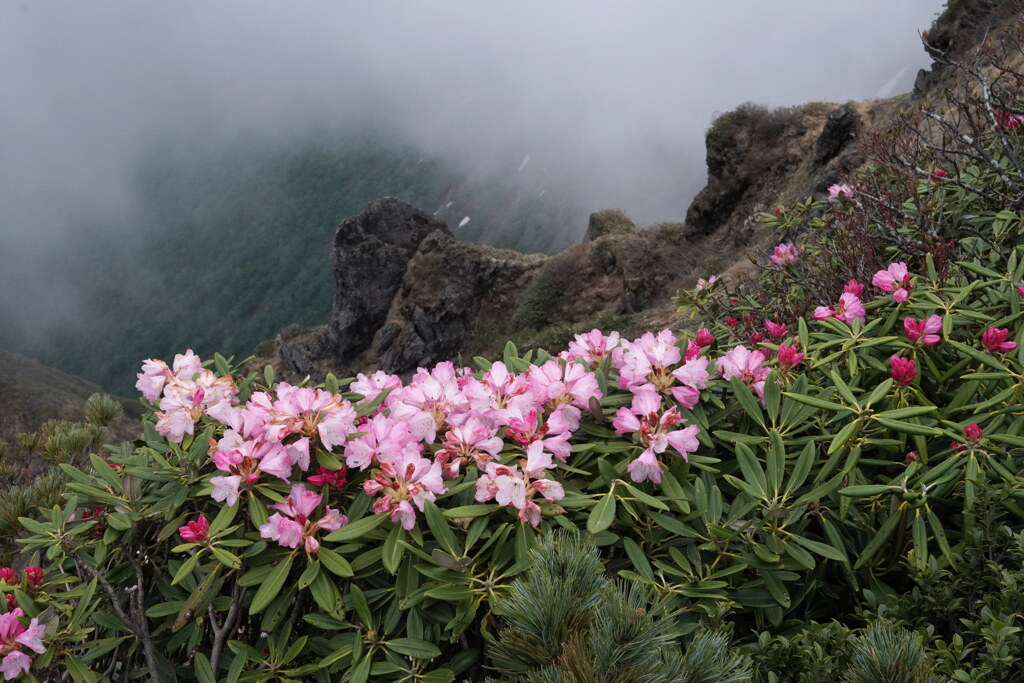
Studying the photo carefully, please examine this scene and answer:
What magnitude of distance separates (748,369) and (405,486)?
3.10 ft

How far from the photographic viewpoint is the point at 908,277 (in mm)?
1903

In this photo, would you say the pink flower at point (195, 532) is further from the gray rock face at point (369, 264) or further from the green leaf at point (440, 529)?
the gray rock face at point (369, 264)

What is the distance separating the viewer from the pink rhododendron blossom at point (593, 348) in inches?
A: 74.2

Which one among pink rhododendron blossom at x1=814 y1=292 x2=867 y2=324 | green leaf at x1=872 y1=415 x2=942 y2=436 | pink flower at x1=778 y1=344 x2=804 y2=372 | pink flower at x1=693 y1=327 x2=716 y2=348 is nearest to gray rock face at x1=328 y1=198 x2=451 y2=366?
pink flower at x1=693 y1=327 x2=716 y2=348

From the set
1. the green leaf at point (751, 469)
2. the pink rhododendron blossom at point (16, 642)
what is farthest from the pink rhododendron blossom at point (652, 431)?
the pink rhododendron blossom at point (16, 642)

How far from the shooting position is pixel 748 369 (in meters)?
1.56

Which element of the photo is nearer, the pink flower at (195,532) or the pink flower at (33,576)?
the pink flower at (195,532)

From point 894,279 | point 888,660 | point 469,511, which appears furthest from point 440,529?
point 894,279

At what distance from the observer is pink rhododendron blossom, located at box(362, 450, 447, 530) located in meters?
1.24

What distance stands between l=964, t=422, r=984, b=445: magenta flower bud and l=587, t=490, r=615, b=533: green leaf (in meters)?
0.81

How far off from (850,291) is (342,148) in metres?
76.6

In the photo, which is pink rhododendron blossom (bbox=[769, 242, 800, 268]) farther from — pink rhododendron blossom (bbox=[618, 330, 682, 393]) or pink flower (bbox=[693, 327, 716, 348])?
pink rhododendron blossom (bbox=[618, 330, 682, 393])

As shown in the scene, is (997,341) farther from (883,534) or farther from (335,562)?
(335,562)

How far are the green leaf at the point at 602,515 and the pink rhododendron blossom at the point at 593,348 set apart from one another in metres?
0.62
